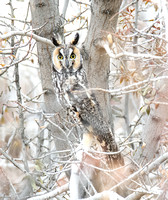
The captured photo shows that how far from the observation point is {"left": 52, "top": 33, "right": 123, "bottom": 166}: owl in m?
2.46

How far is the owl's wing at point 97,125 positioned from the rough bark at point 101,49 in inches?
12.9

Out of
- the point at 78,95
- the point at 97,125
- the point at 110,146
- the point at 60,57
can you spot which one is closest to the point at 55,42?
the point at 60,57

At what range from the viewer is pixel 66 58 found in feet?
8.43

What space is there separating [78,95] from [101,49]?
0.48 m

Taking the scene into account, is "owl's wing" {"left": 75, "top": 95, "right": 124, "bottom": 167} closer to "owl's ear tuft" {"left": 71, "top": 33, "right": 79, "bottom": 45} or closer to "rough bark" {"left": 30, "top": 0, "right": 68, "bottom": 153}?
"rough bark" {"left": 30, "top": 0, "right": 68, "bottom": 153}

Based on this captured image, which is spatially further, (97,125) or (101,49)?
(101,49)

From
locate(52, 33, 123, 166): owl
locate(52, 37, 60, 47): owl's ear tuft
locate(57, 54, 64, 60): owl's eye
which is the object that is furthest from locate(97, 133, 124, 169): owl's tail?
locate(52, 37, 60, 47): owl's ear tuft

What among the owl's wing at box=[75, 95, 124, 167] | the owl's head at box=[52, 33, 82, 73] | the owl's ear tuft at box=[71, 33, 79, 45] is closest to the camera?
the owl's wing at box=[75, 95, 124, 167]

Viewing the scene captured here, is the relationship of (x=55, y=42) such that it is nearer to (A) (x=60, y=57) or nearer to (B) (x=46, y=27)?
(A) (x=60, y=57)

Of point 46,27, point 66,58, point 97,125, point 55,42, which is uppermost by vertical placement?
point 46,27

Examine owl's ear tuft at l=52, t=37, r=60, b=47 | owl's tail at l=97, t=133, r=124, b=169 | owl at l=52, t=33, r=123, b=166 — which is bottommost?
owl's tail at l=97, t=133, r=124, b=169

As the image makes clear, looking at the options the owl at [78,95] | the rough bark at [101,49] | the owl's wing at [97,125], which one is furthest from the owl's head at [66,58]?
the owl's wing at [97,125]

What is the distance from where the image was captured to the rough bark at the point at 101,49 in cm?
258

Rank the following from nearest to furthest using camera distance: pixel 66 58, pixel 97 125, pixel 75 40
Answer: pixel 97 125
pixel 66 58
pixel 75 40
